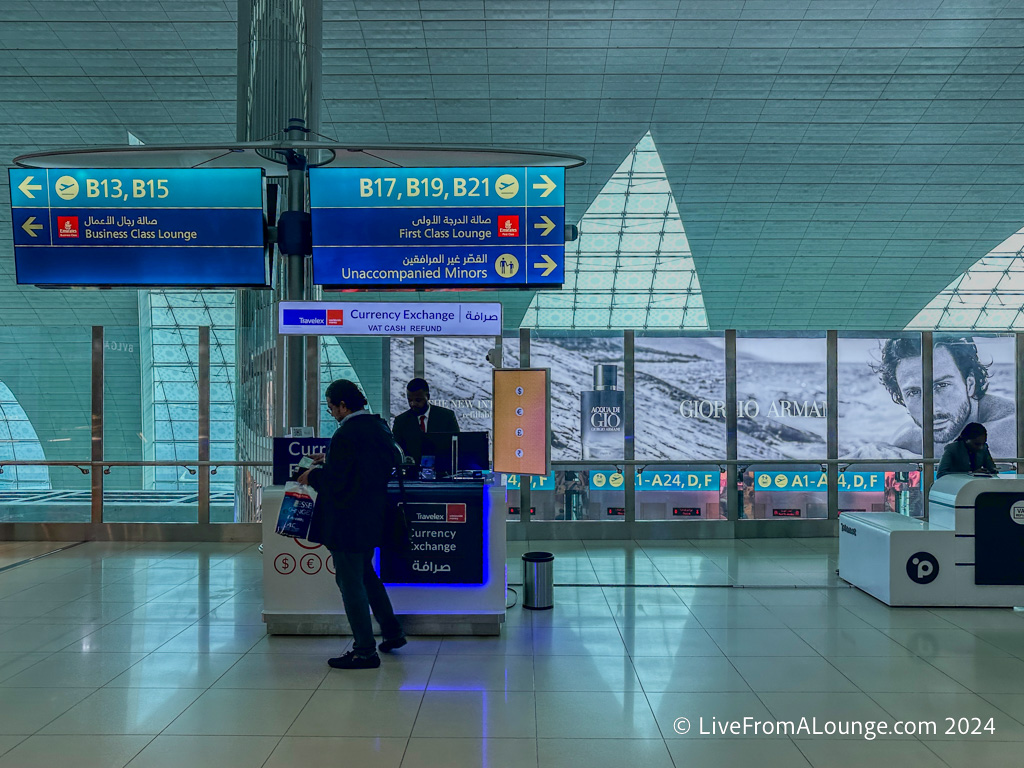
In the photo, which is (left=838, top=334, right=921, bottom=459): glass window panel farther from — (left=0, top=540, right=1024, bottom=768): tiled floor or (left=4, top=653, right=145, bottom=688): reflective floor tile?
(left=4, top=653, right=145, bottom=688): reflective floor tile

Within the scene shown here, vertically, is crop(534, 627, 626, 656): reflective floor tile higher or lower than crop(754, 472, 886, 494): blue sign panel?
lower

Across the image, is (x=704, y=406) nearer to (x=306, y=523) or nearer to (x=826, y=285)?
(x=306, y=523)

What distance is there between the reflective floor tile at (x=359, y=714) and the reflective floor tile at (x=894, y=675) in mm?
2572

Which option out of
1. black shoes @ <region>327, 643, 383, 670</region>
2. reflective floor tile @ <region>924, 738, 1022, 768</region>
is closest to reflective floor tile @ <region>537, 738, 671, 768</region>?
reflective floor tile @ <region>924, 738, 1022, 768</region>

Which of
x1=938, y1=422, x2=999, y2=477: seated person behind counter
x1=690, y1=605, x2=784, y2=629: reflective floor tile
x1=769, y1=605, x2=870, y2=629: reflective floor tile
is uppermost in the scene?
x1=938, y1=422, x2=999, y2=477: seated person behind counter

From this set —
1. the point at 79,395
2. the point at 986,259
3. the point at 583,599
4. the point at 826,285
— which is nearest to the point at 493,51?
the point at 79,395

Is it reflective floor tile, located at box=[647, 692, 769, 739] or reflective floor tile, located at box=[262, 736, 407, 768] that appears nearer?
reflective floor tile, located at box=[262, 736, 407, 768]

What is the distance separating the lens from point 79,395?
10.1 meters

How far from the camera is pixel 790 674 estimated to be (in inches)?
185

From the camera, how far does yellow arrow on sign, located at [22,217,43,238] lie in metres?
6.20

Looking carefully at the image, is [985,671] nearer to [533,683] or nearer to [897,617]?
[897,617]

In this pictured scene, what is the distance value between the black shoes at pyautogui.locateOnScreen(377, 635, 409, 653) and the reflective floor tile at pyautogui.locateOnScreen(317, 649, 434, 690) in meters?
0.09

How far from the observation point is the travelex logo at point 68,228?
620cm

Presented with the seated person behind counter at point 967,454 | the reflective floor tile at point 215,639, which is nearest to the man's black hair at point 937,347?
the seated person behind counter at point 967,454
